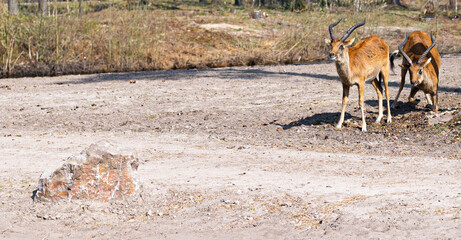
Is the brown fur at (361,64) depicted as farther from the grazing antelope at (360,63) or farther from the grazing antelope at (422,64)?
the grazing antelope at (422,64)

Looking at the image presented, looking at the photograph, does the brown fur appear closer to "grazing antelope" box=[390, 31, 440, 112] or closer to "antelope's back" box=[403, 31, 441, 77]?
"grazing antelope" box=[390, 31, 440, 112]

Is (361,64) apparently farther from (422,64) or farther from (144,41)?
(144,41)

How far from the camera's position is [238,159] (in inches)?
335

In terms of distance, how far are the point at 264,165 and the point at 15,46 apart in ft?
39.7

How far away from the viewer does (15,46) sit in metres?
17.9

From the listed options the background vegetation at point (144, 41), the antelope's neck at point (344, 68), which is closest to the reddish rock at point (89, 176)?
the antelope's neck at point (344, 68)

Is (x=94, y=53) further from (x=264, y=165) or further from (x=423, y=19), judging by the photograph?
(x=423, y=19)

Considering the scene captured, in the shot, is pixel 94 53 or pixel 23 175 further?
pixel 94 53

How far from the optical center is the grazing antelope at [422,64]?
11.0 meters

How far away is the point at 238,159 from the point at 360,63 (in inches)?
127

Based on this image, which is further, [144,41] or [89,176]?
[144,41]

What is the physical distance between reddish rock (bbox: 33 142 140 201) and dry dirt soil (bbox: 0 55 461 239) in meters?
0.12

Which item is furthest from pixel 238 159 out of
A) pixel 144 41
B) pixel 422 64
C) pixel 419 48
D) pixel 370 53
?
pixel 144 41

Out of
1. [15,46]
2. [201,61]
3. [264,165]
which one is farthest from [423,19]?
[264,165]
